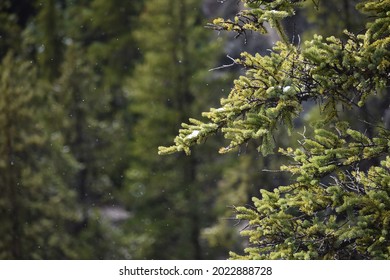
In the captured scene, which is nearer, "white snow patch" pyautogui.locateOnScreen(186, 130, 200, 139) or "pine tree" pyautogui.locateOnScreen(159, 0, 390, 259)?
"pine tree" pyautogui.locateOnScreen(159, 0, 390, 259)

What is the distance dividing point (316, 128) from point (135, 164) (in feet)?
59.7

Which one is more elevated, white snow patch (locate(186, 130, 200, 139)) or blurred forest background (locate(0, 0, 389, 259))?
blurred forest background (locate(0, 0, 389, 259))

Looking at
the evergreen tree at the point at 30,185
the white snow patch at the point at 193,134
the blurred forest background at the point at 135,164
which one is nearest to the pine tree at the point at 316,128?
the white snow patch at the point at 193,134

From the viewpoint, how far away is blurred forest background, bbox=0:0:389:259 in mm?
21906

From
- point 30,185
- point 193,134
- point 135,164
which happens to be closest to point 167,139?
point 135,164

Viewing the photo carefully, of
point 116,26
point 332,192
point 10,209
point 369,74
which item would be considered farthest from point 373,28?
point 116,26

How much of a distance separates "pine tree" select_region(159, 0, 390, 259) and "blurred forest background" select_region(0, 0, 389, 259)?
48.3 ft

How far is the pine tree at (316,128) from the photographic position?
5254 mm

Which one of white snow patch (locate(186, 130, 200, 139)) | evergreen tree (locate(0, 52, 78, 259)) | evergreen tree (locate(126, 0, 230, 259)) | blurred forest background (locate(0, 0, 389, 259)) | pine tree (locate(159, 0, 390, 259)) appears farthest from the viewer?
evergreen tree (locate(126, 0, 230, 259))

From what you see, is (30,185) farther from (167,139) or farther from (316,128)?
(316,128)

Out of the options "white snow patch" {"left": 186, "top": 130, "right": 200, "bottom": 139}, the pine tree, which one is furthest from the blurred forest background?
"white snow patch" {"left": 186, "top": 130, "right": 200, "bottom": 139}

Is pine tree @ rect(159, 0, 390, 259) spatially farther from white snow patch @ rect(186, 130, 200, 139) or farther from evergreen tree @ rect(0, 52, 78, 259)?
evergreen tree @ rect(0, 52, 78, 259)

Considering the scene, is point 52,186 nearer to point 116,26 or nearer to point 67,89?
point 67,89

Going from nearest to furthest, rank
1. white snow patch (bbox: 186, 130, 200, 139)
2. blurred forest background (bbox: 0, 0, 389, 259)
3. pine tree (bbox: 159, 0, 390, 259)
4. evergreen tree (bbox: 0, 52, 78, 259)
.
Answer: pine tree (bbox: 159, 0, 390, 259) → white snow patch (bbox: 186, 130, 200, 139) → evergreen tree (bbox: 0, 52, 78, 259) → blurred forest background (bbox: 0, 0, 389, 259)
